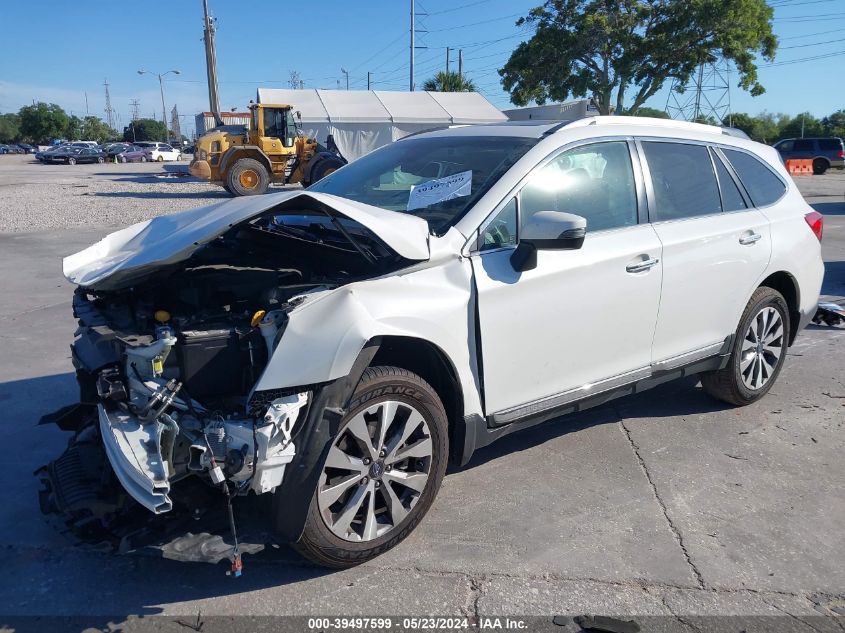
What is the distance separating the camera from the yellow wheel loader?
20.7 meters

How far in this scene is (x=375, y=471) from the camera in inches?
116

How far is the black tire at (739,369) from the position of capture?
4.53 meters

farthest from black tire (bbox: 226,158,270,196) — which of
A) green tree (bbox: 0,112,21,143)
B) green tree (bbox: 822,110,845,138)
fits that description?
green tree (bbox: 0,112,21,143)

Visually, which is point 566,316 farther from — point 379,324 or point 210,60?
point 210,60

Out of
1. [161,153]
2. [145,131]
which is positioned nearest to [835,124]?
[161,153]

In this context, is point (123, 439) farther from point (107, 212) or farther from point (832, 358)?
point (107, 212)

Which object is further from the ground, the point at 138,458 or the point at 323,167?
the point at 323,167

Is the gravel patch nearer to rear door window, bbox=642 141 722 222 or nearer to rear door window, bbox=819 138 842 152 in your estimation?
rear door window, bbox=642 141 722 222

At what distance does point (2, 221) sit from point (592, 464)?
14.8 m

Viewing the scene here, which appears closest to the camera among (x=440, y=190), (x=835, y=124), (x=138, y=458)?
(x=138, y=458)

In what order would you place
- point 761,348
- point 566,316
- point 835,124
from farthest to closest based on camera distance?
point 835,124 → point 761,348 → point 566,316

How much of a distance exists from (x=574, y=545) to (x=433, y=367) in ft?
3.49

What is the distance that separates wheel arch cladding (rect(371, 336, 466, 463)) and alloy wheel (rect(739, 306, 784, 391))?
2378 mm

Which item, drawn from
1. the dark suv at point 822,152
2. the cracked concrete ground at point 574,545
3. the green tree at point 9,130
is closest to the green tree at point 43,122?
the green tree at point 9,130
